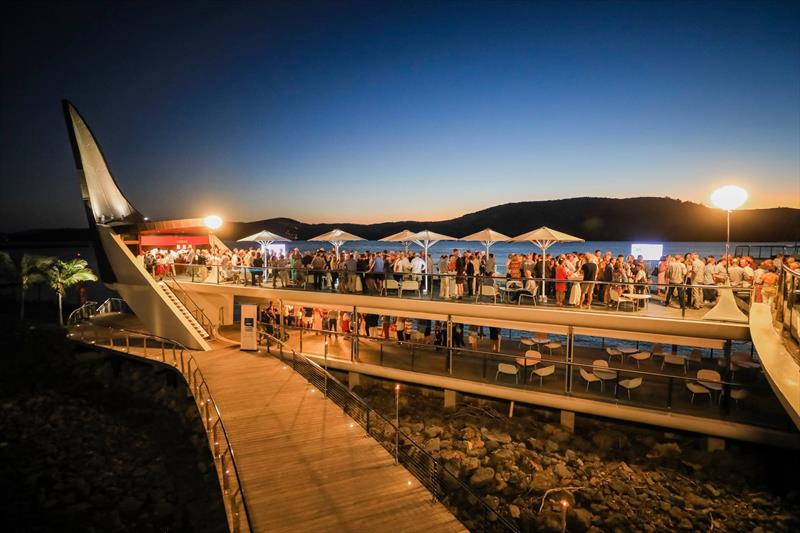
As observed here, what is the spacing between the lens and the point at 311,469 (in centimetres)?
960

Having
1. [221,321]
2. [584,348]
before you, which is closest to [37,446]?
[221,321]

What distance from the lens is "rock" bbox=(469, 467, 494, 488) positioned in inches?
512

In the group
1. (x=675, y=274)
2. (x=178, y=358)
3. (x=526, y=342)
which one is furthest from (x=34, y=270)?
(x=675, y=274)

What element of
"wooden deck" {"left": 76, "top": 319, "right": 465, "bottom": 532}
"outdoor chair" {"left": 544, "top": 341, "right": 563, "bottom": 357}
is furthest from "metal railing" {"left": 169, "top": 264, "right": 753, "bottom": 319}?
"wooden deck" {"left": 76, "top": 319, "right": 465, "bottom": 532}

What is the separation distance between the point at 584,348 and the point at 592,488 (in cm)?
739

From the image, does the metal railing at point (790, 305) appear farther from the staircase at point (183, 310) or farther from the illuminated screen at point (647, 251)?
the staircase at point (183, 310)

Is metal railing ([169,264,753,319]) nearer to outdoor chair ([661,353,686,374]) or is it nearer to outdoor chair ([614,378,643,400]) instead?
outdoor chair ([614,378,643,400])

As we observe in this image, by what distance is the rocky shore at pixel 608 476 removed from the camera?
37.4ft

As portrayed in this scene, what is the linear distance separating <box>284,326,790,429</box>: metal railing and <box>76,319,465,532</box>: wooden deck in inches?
175

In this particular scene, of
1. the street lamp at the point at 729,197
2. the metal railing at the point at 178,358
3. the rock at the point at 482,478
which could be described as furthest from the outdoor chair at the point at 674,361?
the metal railing at the point at 178,358

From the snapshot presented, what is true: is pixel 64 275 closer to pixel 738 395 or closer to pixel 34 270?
pixel 34 270

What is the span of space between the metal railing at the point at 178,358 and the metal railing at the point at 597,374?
15.4 feet

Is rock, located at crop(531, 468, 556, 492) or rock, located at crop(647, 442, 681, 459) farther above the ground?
rock, located at crop(647, 442, 681, 459)

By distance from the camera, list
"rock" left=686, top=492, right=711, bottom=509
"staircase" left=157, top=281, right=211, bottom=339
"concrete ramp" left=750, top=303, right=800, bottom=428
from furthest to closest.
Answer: "staircase" left=157, top=281, right=211, bottom=339, "rock" left=686, top=492, right=711, bottom=509, "concrete ramp" left=750, top=303, right=800, bottom=428
